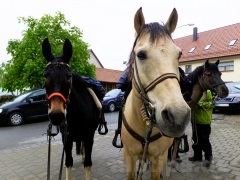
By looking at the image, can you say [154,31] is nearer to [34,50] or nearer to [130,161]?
[130,161]

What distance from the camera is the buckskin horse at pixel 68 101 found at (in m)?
2.10

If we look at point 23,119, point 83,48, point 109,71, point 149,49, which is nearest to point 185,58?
point 109,71

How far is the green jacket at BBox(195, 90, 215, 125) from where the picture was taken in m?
3.80

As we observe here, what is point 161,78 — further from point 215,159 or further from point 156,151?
point 215,159

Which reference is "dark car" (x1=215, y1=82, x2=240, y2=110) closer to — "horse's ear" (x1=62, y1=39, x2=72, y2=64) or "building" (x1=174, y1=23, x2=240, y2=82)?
"horse's ear" (x1=62, y1=39, x2=72, y2=64)

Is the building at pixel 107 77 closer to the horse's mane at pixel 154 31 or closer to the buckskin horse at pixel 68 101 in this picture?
the buckskin horse at pixel 68 101

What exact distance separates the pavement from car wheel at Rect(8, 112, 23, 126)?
4108 millimetres

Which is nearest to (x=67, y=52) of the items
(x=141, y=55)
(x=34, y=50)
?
(x=141, y=55)

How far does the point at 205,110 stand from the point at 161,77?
289 centimetres

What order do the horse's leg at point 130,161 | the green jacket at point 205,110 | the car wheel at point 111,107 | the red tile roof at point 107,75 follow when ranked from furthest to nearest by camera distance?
the red tile roof at point 107,75
the car wheel at point 111,107
the green jacket at point 205,110
the horse's leg at point 130,161

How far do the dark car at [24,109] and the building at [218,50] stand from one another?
818 inches

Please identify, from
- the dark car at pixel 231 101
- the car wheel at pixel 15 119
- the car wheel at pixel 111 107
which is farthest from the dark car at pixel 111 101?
the dark car at pixel 231 101

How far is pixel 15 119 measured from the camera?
888cm

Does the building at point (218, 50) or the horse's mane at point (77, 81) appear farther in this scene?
the building at point (218, 50)
